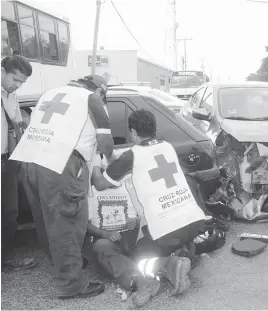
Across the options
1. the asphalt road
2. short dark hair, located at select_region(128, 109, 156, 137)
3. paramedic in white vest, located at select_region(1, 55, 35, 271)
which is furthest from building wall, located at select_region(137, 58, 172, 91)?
short dark hair, located at select_region(128, 109, 156, 137)

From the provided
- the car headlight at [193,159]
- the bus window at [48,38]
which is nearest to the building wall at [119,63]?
the bus window at [48,38]

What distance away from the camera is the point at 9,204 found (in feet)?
11.5

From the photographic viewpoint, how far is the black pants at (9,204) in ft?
11.4

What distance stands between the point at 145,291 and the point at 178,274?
265mm

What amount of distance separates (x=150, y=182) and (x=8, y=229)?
4.34 ft

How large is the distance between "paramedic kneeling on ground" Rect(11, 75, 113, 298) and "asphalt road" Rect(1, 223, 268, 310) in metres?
0.16

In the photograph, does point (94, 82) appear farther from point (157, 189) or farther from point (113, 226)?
point (113, 226)

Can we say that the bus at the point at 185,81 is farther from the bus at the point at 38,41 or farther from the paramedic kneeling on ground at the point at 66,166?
the paramedic kneeling on ground at the point at 66,166

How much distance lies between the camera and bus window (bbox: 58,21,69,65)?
1107 centimetres

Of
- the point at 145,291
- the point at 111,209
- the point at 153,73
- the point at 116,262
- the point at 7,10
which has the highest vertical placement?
the point at 7,10

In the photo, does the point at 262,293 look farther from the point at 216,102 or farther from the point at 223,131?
the point at 216,102

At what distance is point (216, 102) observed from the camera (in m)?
6.32

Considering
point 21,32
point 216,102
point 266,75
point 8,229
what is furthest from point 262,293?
point 266,75

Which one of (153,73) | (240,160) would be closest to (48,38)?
(240,160)
